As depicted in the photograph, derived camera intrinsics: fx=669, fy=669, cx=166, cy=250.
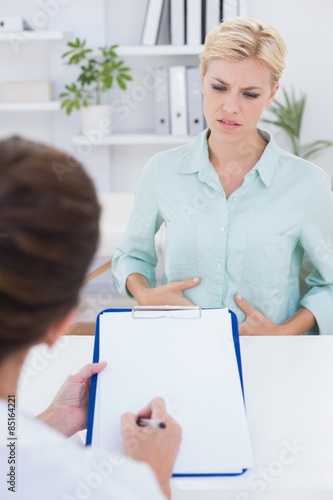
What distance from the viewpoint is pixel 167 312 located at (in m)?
1.25

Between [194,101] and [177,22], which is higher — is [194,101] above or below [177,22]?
below

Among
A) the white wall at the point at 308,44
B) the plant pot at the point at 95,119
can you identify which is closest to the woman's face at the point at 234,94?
the plant pot at the point at 95,119

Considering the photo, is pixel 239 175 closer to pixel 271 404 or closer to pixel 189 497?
pixel 271 404

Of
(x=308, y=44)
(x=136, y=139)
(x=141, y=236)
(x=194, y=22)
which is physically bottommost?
(x=136, y=139)

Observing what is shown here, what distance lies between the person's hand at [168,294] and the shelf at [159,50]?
191 cm

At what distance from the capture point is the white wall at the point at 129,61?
3.42 metres

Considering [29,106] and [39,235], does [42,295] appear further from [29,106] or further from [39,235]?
[29,106]

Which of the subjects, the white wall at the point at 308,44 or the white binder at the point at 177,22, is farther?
the white wall at the point at 308,44

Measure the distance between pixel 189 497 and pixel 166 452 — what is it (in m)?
0.10

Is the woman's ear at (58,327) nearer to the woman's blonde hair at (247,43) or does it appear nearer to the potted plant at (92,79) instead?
the woman's blonde hair at (247,43)

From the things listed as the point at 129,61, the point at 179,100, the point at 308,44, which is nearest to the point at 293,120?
the point at 308,44

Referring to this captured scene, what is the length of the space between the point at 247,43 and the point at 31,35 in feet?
6.77

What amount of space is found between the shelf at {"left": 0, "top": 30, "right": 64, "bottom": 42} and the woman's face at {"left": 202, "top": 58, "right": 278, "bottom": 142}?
6.31 ft

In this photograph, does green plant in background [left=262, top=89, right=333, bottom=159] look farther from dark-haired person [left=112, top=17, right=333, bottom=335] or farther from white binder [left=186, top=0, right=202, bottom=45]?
dark-haired person [left=112, top=17, right=333, bottom=335]
